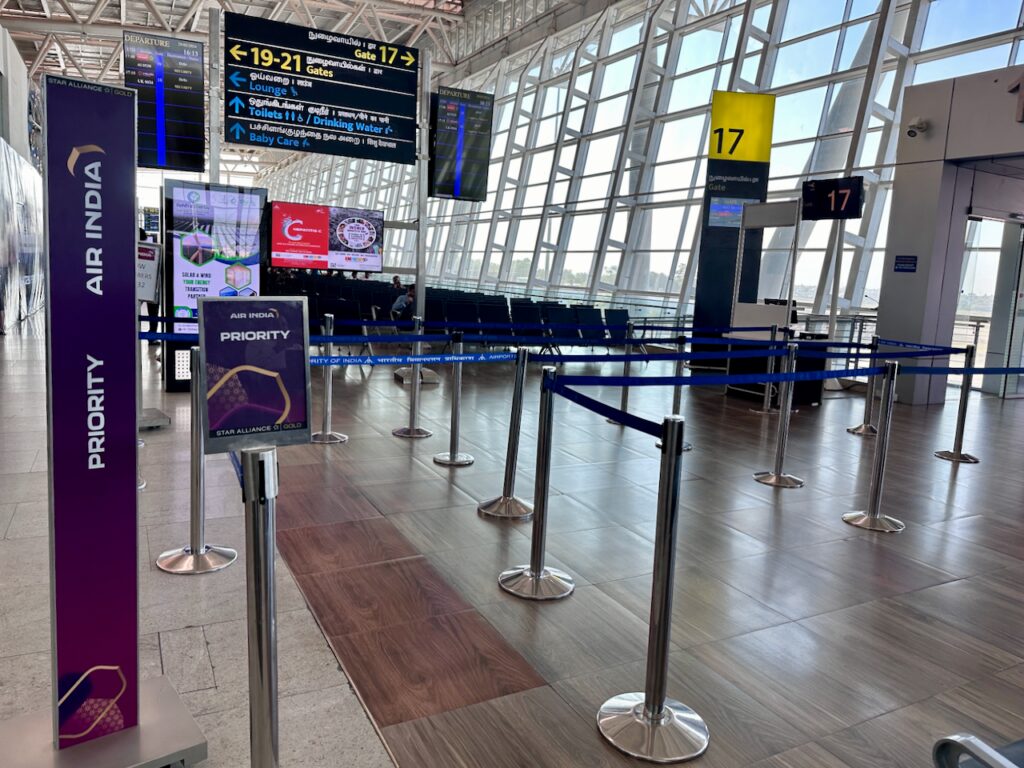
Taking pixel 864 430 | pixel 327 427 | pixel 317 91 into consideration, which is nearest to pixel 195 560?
pixel 327 427

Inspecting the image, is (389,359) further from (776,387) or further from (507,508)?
(776,387)

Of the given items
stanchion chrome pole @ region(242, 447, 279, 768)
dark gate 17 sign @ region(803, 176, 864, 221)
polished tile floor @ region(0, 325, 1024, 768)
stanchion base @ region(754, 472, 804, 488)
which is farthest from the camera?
dark gate 17 sign @ region(803, 176, 864, 221)

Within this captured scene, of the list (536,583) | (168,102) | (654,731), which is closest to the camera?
(654,731)

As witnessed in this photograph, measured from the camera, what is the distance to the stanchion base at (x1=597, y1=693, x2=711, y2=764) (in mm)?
2338

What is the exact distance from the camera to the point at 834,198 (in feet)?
30.2

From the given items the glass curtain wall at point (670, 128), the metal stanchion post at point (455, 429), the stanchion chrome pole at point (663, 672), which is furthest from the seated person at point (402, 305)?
the stanchion chrome pole at point (663, 672)

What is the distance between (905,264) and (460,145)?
6.16 metres

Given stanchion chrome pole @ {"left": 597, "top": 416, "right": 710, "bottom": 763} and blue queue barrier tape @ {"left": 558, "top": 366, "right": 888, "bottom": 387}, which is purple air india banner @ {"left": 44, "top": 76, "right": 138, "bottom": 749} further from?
blue queue barrier tape @ {"left": 558, "top": 366, "right": 888, "bottom": 387}

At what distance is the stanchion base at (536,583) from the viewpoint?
11.2ft

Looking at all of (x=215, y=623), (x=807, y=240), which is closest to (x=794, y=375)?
(x=215, y=623)

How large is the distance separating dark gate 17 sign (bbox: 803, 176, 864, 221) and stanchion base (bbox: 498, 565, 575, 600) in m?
7.22

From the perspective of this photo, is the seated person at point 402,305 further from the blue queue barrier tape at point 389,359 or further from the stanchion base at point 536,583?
the stanchion base at point 536,583

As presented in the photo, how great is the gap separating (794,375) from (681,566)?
1624mm

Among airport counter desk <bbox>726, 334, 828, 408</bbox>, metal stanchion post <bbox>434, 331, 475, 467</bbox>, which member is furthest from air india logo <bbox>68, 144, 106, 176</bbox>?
airport counter desk <bbox>726, 334, 828, 408</bbox>
